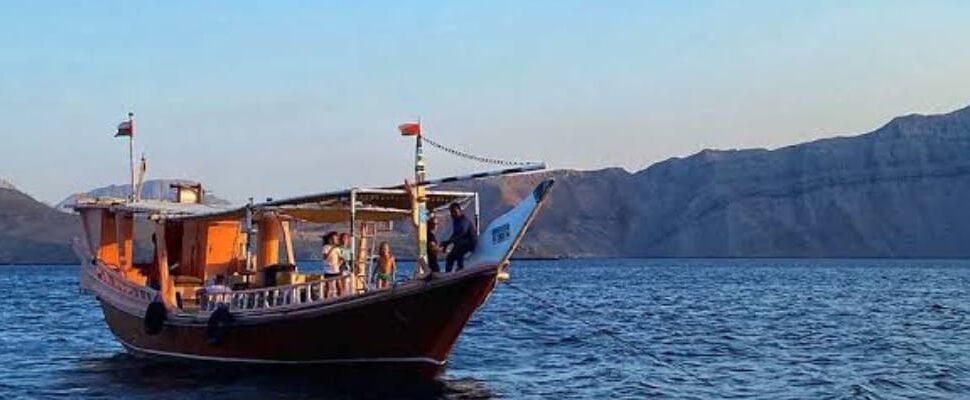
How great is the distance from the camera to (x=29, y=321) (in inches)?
1949

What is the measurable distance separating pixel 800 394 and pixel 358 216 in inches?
397

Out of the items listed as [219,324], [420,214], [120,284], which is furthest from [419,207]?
[120,284]

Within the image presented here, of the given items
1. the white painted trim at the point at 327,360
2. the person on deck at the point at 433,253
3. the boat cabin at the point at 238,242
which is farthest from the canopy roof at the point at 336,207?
the white painted trim at the point at 327,360

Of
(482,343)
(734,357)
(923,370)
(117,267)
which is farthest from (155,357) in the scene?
(923,370)

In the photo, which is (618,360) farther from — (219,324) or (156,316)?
(156,316)

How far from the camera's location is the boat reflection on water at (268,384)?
24828 mm

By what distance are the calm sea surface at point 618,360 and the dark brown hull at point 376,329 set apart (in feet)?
1.35

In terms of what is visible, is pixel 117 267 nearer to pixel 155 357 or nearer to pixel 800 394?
pixel 155 357

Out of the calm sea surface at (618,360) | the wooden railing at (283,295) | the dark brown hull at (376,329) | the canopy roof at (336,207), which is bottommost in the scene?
the calm sea surface at (618,360)

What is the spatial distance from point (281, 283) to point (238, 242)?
4.86 meters

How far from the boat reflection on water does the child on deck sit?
1.86 metres

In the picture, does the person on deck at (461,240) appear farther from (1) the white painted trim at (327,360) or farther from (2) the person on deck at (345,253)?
(2) the person on deck at (345,253)

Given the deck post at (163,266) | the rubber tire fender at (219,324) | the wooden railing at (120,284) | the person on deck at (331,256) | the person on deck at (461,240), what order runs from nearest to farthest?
the person on deck at (461,240)
the person on deck at (331,256)
the rubber tire fender at (219,324)
the deck post at (163,266)
the wooden railing at (120,284)

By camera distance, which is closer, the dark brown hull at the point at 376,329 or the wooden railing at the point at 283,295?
the dark brown hull at the point at 376,329
